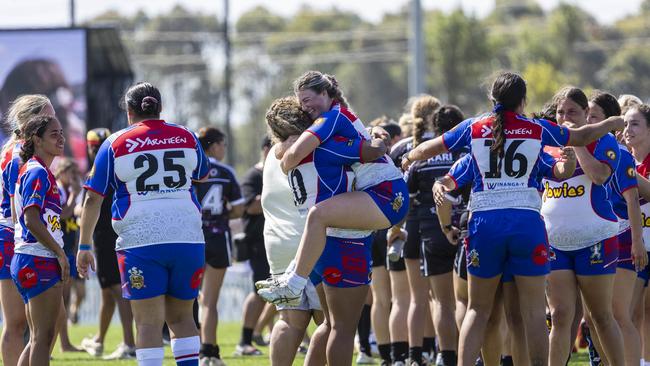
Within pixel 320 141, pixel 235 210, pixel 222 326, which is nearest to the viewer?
pixel 320 141

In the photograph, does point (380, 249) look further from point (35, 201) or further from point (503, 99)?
point (35, 201)

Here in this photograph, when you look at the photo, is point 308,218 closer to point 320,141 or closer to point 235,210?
point 320,141

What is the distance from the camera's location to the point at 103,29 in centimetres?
2889

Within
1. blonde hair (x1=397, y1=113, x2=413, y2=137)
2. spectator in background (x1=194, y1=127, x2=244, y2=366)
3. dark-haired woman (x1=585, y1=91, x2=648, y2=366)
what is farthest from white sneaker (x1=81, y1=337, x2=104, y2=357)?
dark-haired woman (x1=585, y1=91, x2=648, y2=366)

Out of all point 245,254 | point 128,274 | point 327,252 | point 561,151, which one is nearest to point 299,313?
point 327,252

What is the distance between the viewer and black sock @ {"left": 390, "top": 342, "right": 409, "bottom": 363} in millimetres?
10070

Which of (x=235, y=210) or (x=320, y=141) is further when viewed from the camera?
(x=235, y=210)

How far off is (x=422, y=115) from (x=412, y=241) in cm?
107

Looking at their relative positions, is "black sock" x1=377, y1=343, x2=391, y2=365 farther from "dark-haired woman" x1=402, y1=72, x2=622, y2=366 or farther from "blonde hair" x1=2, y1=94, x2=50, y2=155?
"blonde hair" x1=2, y1=94, x2=50, y2=155

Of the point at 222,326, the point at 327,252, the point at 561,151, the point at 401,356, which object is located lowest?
the point at 222,326

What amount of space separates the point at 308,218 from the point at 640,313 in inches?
120

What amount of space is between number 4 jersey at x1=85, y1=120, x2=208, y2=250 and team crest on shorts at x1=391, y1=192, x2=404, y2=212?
1.31 m

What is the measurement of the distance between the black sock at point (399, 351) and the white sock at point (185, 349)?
108 inches

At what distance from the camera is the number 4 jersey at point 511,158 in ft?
24.2
